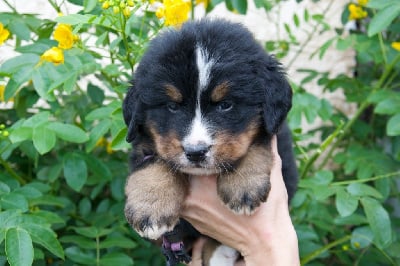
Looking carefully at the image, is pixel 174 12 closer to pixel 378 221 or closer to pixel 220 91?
pixel 220 91

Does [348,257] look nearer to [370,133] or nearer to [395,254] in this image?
[395,254]

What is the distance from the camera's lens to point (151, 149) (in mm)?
2965

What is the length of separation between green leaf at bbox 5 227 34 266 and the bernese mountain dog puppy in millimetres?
447

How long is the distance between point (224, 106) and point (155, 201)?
51 cm

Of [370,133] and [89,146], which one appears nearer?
[89,146]

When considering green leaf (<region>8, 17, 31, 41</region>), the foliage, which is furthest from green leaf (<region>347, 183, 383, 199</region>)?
green leaf (<region>8, 17, 31, 41</region>)

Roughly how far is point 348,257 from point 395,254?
0.56m

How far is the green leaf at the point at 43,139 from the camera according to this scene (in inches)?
117

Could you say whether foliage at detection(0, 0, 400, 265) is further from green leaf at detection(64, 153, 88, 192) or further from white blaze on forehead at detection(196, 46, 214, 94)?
white blaze on forehead at detection(196, 46, 214, 94)

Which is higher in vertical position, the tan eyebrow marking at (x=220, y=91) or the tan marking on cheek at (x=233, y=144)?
the tan eyebrow marking at (x=220, y=91)

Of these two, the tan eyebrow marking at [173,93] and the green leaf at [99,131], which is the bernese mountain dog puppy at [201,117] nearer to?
the tan eyebrow marking at [173,93]

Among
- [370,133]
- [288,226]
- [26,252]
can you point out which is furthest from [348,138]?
[26,252]

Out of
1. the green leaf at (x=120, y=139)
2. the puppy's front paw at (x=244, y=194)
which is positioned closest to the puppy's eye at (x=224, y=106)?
the puppy's front paw at (x=244, y=194)

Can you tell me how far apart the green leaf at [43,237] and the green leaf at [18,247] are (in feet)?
0.16
